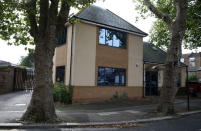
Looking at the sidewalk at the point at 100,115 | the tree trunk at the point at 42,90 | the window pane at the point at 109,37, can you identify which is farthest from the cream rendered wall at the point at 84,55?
the tree trunk at the point at 42,90

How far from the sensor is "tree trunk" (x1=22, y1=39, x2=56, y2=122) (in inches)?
243

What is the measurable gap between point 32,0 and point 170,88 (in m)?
7.90

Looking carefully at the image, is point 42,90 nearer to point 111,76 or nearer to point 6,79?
point 111,76

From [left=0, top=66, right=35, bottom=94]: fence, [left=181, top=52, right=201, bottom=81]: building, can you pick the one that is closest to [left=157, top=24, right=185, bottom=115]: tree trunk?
[left=0, top=66, right=35, bottom=94]: fence

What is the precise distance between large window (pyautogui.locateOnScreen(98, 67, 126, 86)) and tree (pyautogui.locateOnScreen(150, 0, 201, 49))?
6238mm

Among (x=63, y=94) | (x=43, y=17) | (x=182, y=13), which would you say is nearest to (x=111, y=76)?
(x=63, y=94)

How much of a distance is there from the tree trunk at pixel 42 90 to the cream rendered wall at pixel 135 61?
8.90 meters

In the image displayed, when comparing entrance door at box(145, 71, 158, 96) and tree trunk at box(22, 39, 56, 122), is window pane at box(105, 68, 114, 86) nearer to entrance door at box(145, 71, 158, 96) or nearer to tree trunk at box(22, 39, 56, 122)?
entrance door at box(145, 71, 158, 96)

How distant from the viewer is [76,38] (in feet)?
37.7

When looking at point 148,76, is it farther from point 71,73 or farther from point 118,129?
point 118,129

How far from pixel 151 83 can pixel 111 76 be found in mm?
5397

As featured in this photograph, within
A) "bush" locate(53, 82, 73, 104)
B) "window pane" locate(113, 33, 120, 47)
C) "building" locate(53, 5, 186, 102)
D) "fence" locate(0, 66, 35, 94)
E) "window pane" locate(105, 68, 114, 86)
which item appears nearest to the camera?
"bush" locate(53, 82, 73, 104)

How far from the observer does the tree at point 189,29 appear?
13.1 meters

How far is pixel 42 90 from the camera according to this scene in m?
6.41
